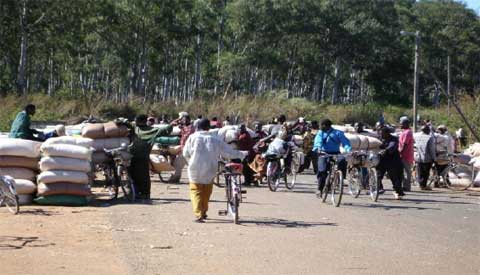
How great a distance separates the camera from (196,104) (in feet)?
158

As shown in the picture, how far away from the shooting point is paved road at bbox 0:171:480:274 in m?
9.41

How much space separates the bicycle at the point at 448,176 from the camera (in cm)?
2173

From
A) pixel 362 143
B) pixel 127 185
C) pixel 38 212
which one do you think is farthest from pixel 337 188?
pixel 362 143

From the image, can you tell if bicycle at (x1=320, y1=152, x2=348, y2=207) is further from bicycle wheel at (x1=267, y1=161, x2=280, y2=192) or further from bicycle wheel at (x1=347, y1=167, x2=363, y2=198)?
bicycle wheel at (x1=267, y1=161, x2=280, y2=192)

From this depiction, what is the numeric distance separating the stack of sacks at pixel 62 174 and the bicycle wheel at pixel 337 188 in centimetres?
489

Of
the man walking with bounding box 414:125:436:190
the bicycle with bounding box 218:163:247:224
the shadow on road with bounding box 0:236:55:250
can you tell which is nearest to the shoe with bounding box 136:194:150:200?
the bicycle with bounding box 218:163:247:224

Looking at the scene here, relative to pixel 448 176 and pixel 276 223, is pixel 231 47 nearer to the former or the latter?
pixel 448 176

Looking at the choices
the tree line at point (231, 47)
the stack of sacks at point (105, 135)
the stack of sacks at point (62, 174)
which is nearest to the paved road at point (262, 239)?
the stack of sacks at point (62, 174)

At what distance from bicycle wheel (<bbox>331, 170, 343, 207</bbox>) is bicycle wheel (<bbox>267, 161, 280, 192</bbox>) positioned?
10.8ft

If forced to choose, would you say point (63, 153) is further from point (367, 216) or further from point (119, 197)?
point (367, 216)

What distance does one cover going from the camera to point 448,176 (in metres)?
22.2

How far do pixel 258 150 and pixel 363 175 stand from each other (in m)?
4.23

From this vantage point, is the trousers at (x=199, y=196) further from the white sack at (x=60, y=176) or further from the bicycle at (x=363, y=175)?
the bicycle at (x=363, y=175)

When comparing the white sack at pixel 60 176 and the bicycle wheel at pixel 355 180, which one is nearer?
the white sack at pixel 60 176
